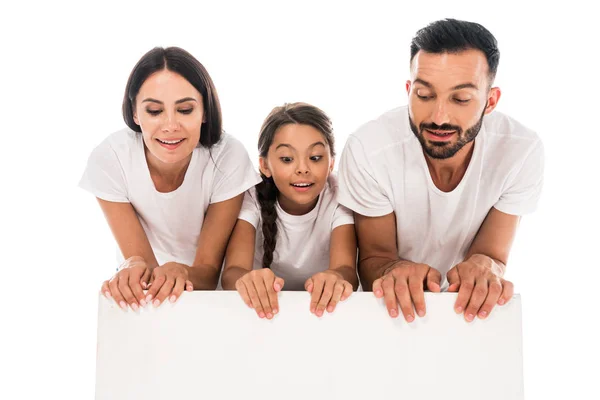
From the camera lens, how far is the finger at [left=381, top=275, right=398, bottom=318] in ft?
3.69

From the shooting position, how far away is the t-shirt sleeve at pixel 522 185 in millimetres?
1496

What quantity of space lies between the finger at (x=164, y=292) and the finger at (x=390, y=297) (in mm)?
353

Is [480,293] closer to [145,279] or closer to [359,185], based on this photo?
[359,185]

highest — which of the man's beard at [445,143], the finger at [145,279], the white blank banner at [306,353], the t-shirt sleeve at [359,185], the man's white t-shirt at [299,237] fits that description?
the man's beard at [445,143]

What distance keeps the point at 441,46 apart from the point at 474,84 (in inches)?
3.9

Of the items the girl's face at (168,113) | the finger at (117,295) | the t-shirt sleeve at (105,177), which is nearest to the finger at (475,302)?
the finger at (117,295)

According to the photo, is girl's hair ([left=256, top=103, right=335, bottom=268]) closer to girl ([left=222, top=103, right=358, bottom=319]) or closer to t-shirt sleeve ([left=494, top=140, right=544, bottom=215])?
girl ([left=222, top=103, right=358, bottom=319])

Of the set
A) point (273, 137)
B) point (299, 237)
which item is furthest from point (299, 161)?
point (299, 237)

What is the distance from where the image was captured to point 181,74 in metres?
1.50

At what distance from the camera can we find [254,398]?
114 centimetres

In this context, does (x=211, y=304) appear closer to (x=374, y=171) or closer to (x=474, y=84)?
(x=374, y=171)

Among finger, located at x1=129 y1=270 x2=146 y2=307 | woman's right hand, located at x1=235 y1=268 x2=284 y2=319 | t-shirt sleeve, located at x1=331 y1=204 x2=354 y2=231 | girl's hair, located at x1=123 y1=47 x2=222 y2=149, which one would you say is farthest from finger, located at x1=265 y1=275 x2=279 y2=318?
girl's hair, located at x1=123 y1=47 x2=222 y2=149

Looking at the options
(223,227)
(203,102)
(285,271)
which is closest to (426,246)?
(285,271)

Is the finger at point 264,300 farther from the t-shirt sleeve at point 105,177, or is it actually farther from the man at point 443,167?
the t-shirt sleeve at point 105,177
